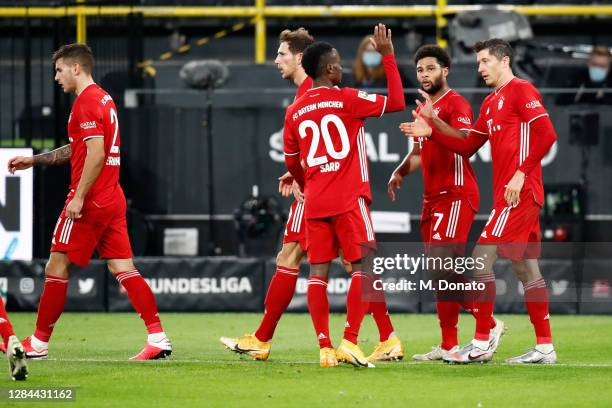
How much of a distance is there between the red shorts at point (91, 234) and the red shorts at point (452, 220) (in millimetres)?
2335

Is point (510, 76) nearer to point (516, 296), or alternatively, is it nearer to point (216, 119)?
point (516, 296)

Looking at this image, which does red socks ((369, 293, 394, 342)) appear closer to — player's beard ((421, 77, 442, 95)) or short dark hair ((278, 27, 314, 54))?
player's beard ((421, 77, 442, 95))

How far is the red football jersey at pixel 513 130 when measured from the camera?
947 cm

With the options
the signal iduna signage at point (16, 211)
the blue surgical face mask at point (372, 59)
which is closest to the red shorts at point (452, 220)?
the signal iduna signage at point (16, 211)

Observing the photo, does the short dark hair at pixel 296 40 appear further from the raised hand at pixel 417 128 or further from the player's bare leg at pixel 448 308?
the player's bare leg at pixel 448 308

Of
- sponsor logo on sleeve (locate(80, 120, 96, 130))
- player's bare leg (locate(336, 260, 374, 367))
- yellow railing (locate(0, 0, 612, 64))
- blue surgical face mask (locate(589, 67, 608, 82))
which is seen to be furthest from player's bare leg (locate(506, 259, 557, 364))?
yellow railing (locate(0, 0, 612, 64))

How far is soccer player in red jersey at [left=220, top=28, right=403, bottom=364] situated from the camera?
9.70 metres

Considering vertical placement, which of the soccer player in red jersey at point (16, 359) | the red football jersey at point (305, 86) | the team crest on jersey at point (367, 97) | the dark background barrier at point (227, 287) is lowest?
the dark background barrier at point (227, 287)

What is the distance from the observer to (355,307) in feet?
29.7

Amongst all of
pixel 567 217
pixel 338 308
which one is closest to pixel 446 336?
pixel 338 308

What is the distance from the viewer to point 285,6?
21.3 metres

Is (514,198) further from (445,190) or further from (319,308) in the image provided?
(319,308)

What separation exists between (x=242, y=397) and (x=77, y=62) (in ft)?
11.3

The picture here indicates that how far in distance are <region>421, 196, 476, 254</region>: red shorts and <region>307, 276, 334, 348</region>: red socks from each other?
1283 millimetres
